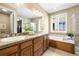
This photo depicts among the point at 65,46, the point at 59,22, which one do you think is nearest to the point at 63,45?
the point at 65,46

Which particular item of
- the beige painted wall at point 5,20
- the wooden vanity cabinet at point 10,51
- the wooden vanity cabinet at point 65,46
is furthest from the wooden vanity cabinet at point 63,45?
the beige painted wall at point 5,20

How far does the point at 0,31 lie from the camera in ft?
4.75

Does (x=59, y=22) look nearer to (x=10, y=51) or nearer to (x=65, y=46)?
(x=10, y=51)

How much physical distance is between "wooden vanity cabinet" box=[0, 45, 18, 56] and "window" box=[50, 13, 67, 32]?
0.90m

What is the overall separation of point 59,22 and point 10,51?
3.53 ft

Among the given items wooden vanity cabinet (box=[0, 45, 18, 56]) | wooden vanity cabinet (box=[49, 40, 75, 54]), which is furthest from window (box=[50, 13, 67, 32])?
wooden vanity cabinet (box=[49, 40, 75, 54])

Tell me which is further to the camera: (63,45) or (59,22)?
(63,45)

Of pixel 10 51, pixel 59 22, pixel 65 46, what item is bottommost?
pixel 65 46

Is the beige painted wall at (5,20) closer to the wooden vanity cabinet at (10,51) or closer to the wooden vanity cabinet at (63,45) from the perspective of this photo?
the wooden vanity cabinet at (10,51)

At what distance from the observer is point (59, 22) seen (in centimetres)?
163

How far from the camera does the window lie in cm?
164

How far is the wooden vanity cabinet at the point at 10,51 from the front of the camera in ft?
3.51

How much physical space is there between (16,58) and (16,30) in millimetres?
663

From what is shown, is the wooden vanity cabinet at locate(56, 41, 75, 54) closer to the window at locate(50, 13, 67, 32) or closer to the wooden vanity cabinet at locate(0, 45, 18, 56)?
the window at locate(50, 13, 67, 32)
